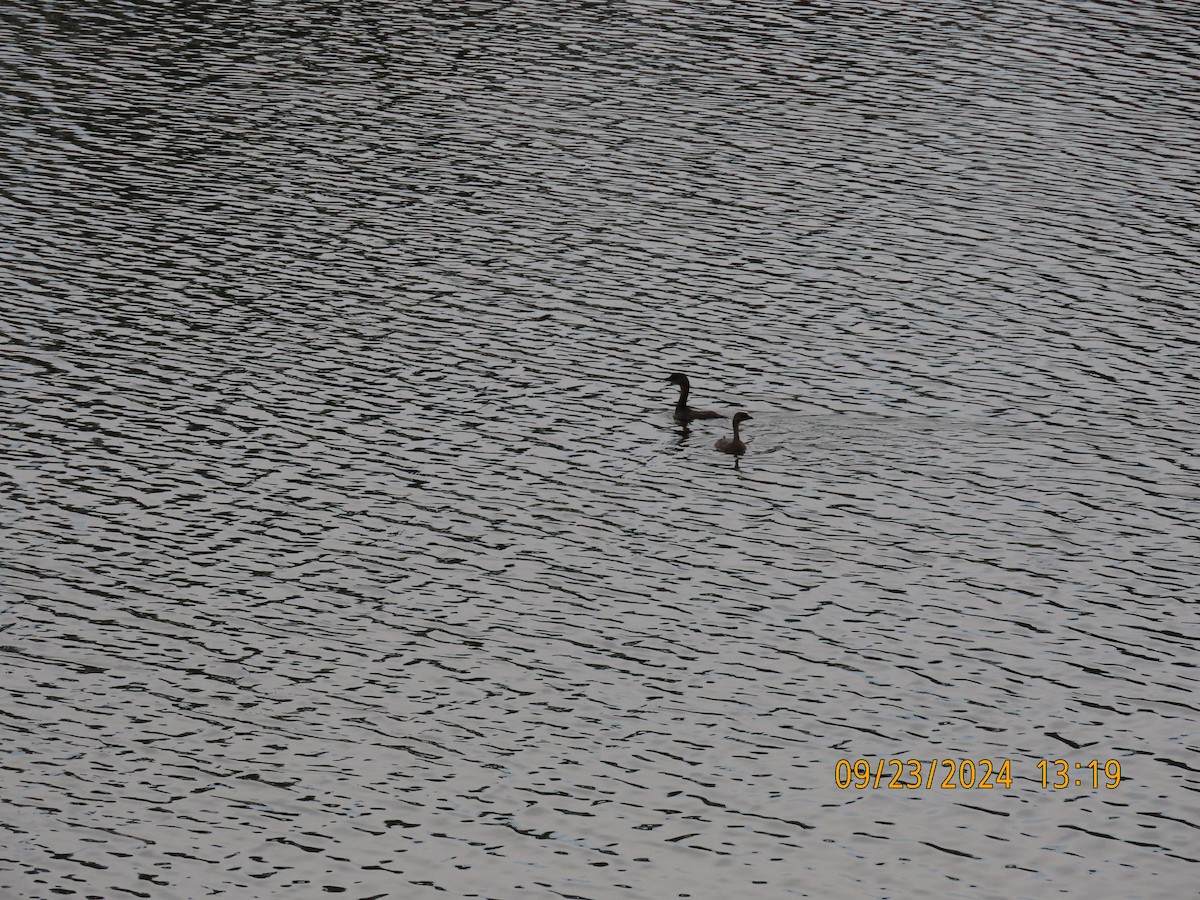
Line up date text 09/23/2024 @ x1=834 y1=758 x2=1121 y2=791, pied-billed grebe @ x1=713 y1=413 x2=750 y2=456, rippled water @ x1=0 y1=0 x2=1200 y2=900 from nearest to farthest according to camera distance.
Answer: rippled water @ x1=0 y1=0 x2=1200 y2=900
date text 09/23/2024 @ x1=834 y1=758 x2=1121 y2=791
pied-billed grebe @ x1=713 y1=413 x2=750 y2=456

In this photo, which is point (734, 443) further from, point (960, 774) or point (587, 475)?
point (960, 774)

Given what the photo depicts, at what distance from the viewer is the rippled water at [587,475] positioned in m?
31.6

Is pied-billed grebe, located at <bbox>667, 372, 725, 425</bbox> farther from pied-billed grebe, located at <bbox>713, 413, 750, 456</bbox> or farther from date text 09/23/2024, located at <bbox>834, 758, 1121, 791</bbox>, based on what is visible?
date text 09/23/2024, located at <bbox>834, 758, 1121, 791</bbox>

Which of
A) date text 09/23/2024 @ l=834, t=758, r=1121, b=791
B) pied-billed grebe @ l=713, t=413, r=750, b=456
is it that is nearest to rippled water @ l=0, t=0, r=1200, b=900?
date text 09/23/2024 @ l=834, t=758, r=1121, b=791

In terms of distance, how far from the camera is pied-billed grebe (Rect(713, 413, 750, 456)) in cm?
→ 4581

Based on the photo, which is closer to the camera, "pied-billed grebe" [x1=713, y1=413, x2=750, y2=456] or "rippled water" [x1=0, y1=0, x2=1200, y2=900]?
"rippled water" [x1=0, y1=0, x2=1200, y2=900]

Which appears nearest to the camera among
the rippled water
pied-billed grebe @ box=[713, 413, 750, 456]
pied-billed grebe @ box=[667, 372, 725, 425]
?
the rippled water

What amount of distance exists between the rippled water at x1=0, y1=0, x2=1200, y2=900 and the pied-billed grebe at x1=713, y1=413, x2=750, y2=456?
2.71 ft

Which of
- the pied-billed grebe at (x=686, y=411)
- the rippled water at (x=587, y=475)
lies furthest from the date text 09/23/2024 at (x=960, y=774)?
the pied-billed grebe at (x=686, y=411)

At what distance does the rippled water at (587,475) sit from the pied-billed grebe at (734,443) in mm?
827

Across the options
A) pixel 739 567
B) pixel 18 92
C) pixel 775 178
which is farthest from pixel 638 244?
pixel 18 92

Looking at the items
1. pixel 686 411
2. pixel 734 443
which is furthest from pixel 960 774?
pixel 686 411

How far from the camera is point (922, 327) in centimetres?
5438

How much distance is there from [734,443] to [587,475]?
4.09 m
